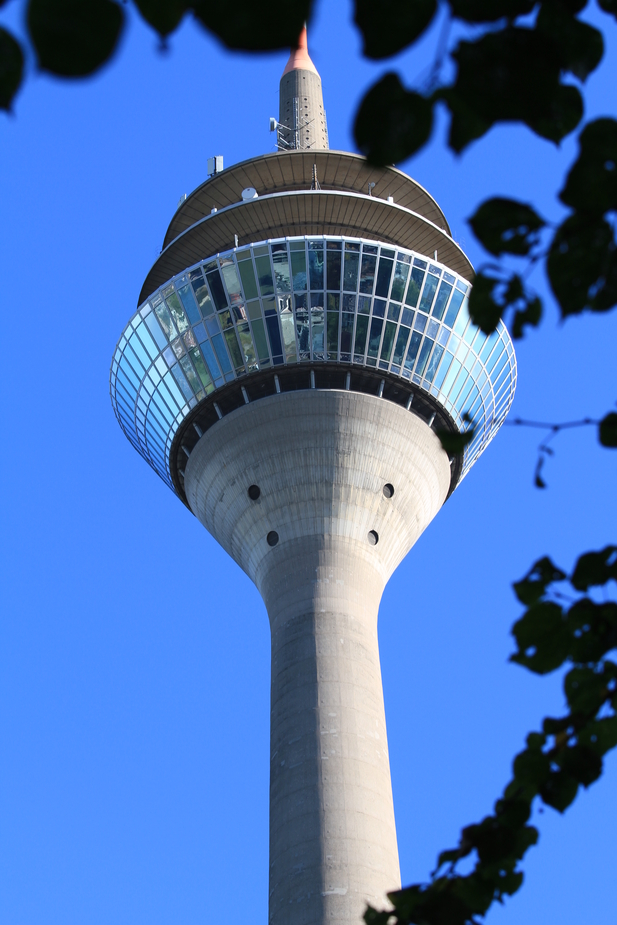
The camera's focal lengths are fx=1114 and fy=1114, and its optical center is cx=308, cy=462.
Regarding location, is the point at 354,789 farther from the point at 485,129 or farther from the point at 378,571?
the point at 485,129

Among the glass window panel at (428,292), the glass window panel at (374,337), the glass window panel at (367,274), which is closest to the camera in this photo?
the glass window panel at (374,337)

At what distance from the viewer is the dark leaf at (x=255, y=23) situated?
288cm

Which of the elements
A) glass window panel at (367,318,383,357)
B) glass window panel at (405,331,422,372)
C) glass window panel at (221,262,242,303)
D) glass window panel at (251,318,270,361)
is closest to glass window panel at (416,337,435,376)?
glass window panel at (405,331,422,372)

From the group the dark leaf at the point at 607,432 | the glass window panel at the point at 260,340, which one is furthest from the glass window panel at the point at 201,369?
the dark leaf at the point at 607,432

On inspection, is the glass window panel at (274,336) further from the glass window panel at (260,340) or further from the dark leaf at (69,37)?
the dark leaf at (69,37)

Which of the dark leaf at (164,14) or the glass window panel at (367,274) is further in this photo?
the glass window panel at (367,274)

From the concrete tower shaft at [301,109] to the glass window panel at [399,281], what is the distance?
10885 millimetres

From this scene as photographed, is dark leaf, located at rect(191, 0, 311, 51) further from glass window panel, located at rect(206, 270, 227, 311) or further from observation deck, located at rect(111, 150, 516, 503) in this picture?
glass window panel, located at rect(206, 270, 227, 311)

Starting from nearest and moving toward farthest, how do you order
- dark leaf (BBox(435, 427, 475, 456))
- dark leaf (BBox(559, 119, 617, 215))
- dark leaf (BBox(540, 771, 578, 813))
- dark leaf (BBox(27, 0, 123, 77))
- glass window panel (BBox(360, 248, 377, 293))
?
dark leaf (BBox(27, 0, 123, 77))
dark leaf (BBox(559, 119, 617, 215))
dark leaf (BBox(435, 427, 475, 456))
dark leaf (BBox(540, 771, 578, 813))
glass window panel (BBox(360, 248, 377, 293))

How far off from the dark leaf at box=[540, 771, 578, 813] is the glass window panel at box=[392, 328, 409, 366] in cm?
3177

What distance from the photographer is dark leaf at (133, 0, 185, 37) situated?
3.25 m

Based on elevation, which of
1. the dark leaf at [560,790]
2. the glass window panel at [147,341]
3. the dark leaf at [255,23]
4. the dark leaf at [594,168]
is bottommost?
the dark leaf at [560,790]

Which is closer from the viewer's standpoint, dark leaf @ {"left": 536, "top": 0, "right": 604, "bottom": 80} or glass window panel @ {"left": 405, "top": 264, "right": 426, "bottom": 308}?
dark leaf @ {"left": 536, "top": 0, "right": 604, "bottom": 80}

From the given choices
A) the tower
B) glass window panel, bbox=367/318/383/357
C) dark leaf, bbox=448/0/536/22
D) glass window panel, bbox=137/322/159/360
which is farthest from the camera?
glass window panel, bbox=137/322/159/360
